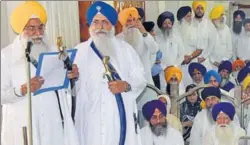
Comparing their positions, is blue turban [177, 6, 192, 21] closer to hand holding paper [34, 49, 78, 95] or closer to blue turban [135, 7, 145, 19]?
blue turban [135, 7, 145, 19]

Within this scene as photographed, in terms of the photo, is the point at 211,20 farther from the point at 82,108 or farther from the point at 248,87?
the point at 82,108

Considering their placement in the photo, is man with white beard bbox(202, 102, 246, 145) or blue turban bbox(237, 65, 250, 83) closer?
man with white beard bbox(202, 102, 246, 145)

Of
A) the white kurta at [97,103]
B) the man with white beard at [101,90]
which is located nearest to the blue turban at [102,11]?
the man with white beard at [101,90]

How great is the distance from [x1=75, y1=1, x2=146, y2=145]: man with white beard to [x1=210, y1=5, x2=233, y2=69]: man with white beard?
0.57 meters

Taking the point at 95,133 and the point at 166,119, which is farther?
the point at 166,119

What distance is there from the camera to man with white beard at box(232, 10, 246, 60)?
2.21m

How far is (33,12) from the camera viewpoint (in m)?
1.65

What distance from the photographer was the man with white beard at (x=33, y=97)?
1.64m

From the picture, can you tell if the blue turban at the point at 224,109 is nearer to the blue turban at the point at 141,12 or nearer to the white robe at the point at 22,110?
the blue turban at the point at 141,12

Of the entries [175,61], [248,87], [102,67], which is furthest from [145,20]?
[248,87]

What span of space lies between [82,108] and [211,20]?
80 centimetres

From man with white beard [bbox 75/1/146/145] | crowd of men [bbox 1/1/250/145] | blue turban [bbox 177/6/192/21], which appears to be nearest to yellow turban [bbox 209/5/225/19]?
crowd of men [bbox 1/1/250/145]

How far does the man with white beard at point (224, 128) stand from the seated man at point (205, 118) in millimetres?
39

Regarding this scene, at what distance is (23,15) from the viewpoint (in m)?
1.63
